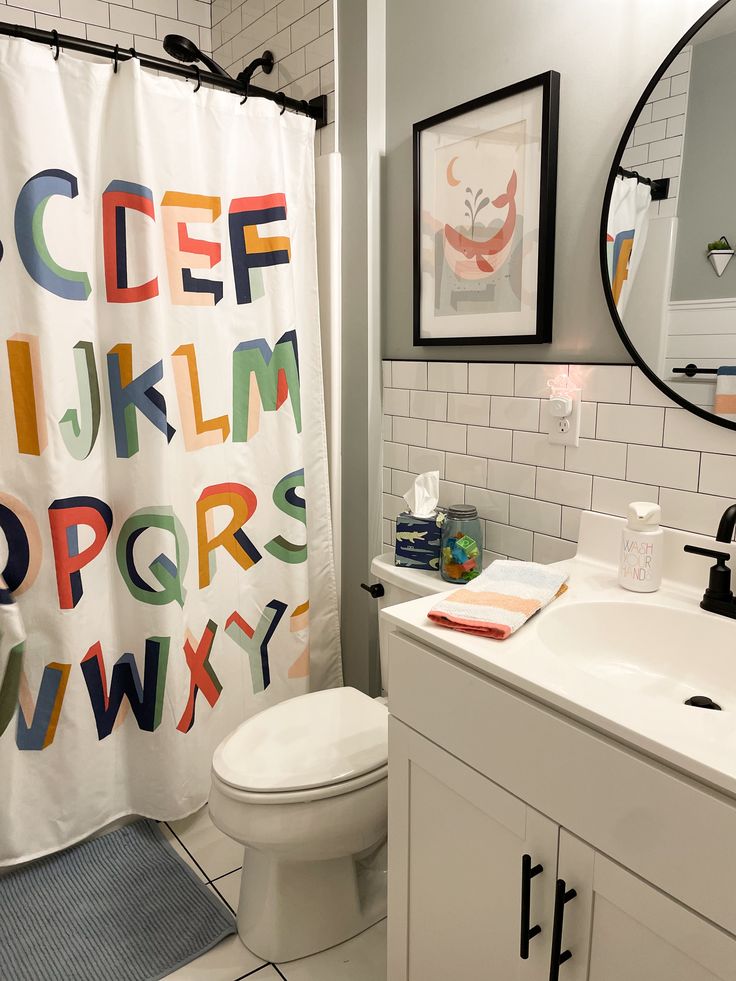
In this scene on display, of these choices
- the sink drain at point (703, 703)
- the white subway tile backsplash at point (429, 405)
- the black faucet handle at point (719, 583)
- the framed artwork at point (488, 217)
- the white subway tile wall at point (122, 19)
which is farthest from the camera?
the white subway tile wall at point (122, 19)

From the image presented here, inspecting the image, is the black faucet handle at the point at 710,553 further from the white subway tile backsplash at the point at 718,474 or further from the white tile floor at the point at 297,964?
the white tile floor at the point at 297,964

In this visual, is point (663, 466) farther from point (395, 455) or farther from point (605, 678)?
point (395, 455)

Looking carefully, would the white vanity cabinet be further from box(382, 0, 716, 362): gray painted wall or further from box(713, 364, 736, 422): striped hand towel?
box(382, 0, 716, 362): gray painted wall

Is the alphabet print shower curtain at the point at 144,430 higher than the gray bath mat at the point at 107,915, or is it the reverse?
the alphabet print shower curtain at the point at 144,430

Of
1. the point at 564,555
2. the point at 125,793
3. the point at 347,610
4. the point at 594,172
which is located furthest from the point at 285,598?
the point at 594,172

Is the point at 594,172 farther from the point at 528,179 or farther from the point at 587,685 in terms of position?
the point at 587,685

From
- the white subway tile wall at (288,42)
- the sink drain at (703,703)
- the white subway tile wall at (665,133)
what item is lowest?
the sink drain at (703,703)

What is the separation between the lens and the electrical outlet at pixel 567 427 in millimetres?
1555

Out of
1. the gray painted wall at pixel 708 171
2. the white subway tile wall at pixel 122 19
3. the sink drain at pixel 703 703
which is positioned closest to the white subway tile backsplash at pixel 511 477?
the gray painted wall at pixel 708 171

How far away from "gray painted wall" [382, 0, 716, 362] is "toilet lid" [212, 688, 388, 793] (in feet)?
2.87

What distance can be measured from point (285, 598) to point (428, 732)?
97cm

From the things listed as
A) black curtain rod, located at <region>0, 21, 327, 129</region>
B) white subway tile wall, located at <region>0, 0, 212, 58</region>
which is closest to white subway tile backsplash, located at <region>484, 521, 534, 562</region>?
black curtain rod, located at <region>0, 21, 327, 129</region>

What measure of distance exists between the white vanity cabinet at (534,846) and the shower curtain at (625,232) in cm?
79

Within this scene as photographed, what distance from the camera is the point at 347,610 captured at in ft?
7.34
